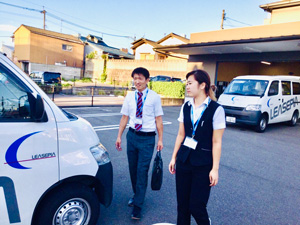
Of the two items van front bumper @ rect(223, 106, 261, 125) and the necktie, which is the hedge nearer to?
van front bumper @ rect(223, 106, 261, 125)

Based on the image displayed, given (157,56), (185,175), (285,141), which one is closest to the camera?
(185,175)

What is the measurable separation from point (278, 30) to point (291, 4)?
7.78 metres

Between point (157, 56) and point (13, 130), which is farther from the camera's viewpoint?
point (157, 56)

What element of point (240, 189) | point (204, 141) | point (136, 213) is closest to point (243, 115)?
point (240, 189)


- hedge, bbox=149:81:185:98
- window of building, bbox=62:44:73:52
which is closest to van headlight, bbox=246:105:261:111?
hedge, bbox=149:81:185:98

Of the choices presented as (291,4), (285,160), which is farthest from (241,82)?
(291,4)

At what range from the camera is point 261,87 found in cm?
939

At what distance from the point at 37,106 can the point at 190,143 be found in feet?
4.74

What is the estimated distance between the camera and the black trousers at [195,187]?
233cm

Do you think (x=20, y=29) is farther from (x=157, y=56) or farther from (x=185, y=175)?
(x=185, y=175)

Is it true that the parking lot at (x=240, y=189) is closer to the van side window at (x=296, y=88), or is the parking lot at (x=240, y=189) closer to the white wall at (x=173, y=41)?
the van side window at (x=296, y=88)

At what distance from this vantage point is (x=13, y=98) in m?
2.29

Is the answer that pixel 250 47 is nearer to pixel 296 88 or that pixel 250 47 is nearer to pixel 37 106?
pixel 296 88

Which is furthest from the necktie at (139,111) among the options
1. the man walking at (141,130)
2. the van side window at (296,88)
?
the van side window at (296,88)
